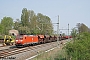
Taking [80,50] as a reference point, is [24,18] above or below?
above

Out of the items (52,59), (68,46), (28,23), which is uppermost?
(28,23)

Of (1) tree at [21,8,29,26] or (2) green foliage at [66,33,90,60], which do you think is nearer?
(2) green foliage at [66,33,90,60]

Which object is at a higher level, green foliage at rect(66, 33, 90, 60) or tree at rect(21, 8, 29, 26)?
tree at rect(21, 8, 29, 26)

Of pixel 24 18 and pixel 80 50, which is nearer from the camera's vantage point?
pixel 80 50

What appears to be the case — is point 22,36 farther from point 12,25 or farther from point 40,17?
point 12,25

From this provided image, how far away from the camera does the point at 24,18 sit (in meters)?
101

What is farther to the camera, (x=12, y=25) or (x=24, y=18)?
(x=12, y=25)

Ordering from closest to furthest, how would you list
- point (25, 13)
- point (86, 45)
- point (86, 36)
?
1. point (86, 45)
2. point (86, 36)
3. point (25, 13)

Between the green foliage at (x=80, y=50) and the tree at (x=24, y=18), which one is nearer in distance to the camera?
the green foliage at (x=80, y=50)

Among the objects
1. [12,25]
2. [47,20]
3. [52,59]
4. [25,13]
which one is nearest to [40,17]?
[47,20]

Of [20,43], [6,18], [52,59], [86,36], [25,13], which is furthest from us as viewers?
[6,18]

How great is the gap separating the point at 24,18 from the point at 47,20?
17013 mm

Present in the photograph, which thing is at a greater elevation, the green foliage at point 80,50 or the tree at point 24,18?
the tree at point 24,18

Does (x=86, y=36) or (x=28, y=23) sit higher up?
(x=28, y=23)
